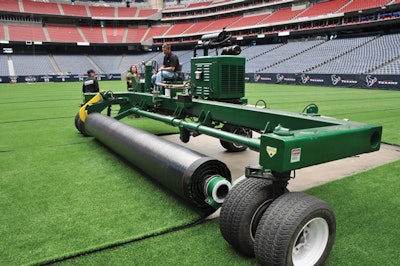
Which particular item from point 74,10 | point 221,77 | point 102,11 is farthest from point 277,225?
point 102,11

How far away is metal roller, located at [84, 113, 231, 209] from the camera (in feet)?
10.8

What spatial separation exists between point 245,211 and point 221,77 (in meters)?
3.07

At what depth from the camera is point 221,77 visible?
5.25 meters

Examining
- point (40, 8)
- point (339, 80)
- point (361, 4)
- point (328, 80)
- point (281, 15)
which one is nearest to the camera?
point (339, 80)

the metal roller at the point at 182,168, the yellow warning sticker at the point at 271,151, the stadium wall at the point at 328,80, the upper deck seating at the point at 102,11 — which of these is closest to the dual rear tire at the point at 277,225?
the yellow warning sticker at the point at 271,151

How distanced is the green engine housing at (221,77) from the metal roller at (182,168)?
4.60ft

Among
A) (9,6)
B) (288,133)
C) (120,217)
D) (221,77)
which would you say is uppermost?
(9,6)

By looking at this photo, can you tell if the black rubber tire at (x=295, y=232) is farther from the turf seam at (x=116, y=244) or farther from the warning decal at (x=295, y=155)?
the turf seam at (x=116, y=244)

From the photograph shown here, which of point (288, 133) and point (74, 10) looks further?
point (74, 10)

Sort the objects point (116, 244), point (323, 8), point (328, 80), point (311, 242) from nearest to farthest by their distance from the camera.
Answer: point (311, 242) < point (116, 244) < point (328, 80) < point (323, 8)

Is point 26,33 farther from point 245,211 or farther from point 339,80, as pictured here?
point 245,211

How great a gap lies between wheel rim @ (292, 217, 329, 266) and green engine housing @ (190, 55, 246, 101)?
123 inches

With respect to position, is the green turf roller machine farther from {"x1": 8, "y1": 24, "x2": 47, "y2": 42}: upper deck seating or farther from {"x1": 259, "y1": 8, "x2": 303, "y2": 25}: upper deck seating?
{"x1": 8, "y1": 24, "x2": 47, "y2": 42}: upper deck seating

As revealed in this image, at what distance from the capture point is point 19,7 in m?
48.9
